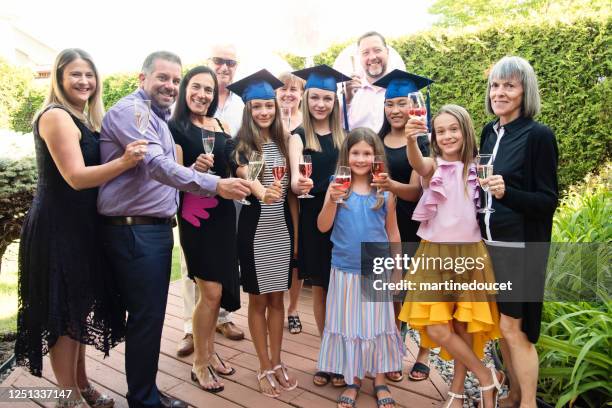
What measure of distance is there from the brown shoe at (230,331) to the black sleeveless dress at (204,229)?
1.12 m

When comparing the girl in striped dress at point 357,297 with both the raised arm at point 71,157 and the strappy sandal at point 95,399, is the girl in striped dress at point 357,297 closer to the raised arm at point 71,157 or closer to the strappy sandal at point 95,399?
the raised arm at point 71,157

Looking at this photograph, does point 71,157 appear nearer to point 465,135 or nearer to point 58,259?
point 58,259

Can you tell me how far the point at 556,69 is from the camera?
705cm

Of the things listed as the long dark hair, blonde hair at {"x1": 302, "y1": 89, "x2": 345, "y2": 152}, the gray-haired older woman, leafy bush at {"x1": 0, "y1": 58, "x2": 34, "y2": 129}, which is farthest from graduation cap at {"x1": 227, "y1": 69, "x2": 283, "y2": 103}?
leafy bush at {"x1": 0, "y1": 58, "x2": 34, "y2": 129}

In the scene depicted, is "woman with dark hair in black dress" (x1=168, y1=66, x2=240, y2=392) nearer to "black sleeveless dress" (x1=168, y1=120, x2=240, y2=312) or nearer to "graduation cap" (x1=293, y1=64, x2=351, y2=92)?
"black sleeveless dress" (x1=168, y1=120, x2=240, y2=312)

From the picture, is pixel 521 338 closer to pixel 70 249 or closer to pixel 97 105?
pixel 70 249

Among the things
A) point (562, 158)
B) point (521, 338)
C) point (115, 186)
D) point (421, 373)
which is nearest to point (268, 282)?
point (115, 186)

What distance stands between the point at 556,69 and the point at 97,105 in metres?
6.89

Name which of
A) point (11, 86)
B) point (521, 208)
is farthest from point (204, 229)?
point (11, 86)

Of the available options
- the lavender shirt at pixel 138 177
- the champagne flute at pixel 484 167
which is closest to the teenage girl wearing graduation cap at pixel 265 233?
the lavender shirt at pixel 138 177

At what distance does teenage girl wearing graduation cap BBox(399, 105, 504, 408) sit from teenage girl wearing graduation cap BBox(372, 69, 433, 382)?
0.96 feet

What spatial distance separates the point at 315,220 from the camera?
3412mm

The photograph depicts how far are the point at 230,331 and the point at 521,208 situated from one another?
2.88 metres

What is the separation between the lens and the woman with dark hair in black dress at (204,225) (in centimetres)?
322
